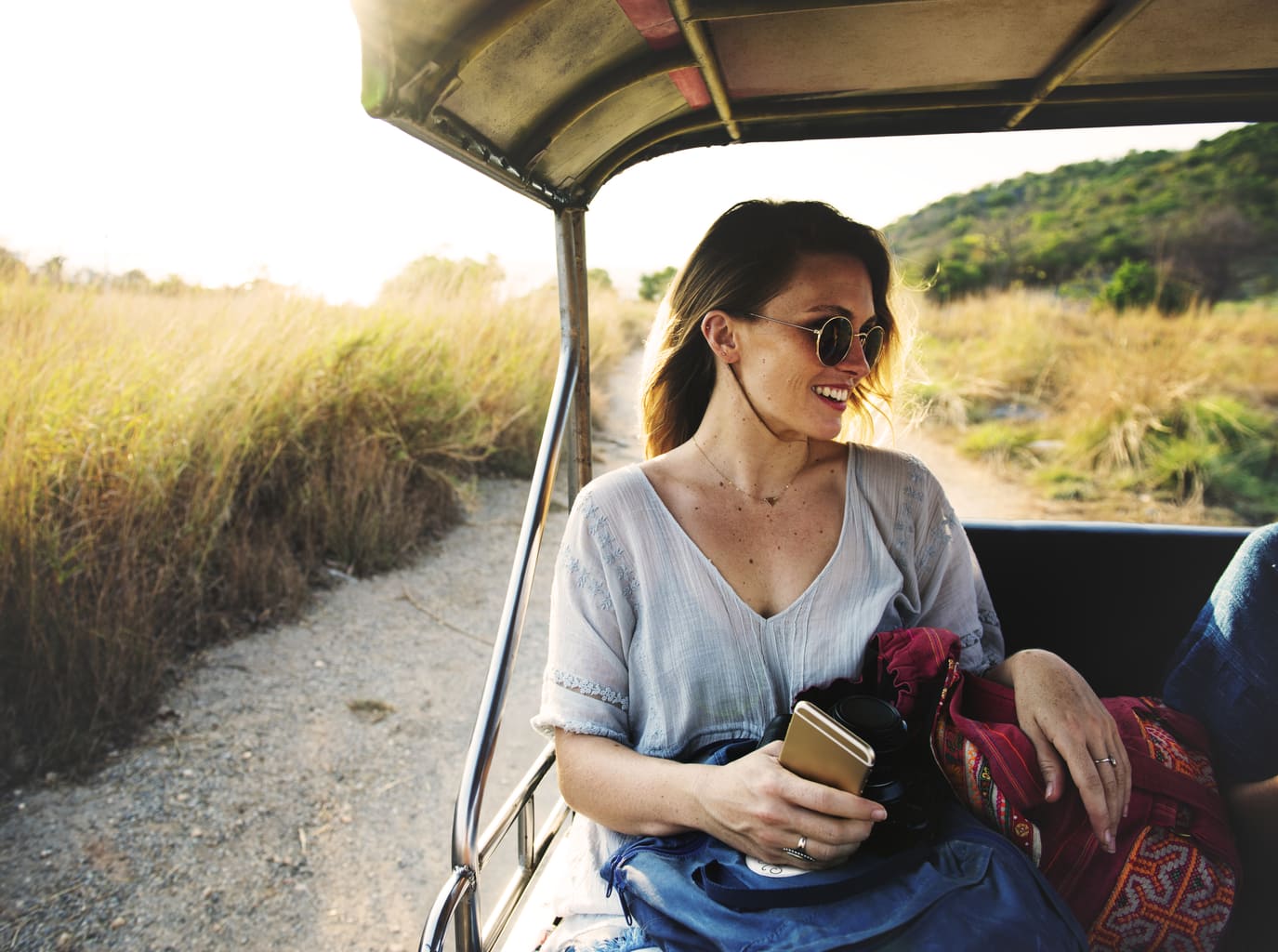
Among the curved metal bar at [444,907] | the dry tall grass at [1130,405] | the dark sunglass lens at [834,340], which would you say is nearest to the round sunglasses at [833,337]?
the dark sunglass lens at [834,340]

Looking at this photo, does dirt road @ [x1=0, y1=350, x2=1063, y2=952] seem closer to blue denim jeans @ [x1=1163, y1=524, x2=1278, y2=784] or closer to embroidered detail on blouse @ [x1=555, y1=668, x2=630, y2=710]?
embroidered detail on blouse @ [x1=555, y1=668, x2=630, y2=710]

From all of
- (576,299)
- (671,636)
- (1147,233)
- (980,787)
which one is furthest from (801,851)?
(1147,233)

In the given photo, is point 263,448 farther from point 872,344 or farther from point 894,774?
point 894,774

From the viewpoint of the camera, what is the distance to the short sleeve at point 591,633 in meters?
1.35

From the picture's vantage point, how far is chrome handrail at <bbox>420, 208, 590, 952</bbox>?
47.1 inches

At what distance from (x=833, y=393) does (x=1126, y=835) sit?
2.89 ft

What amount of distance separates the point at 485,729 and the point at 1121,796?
102 cm

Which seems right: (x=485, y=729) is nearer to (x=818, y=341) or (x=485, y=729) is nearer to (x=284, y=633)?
(x=818, y=341)

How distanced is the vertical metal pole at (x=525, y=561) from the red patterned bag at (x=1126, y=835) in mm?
742

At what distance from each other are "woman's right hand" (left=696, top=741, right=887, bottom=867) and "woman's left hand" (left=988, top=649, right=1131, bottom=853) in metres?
0.34

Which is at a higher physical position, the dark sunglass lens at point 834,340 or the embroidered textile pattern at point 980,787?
the dark sunglass lens at point 834,340

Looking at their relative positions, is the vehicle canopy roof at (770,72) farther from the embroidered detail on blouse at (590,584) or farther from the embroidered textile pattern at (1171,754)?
the embroidered textile pattern at (1171,754)

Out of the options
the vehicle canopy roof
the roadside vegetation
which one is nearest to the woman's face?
the vehicle canopy roof

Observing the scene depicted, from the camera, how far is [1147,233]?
18484 millimetres
